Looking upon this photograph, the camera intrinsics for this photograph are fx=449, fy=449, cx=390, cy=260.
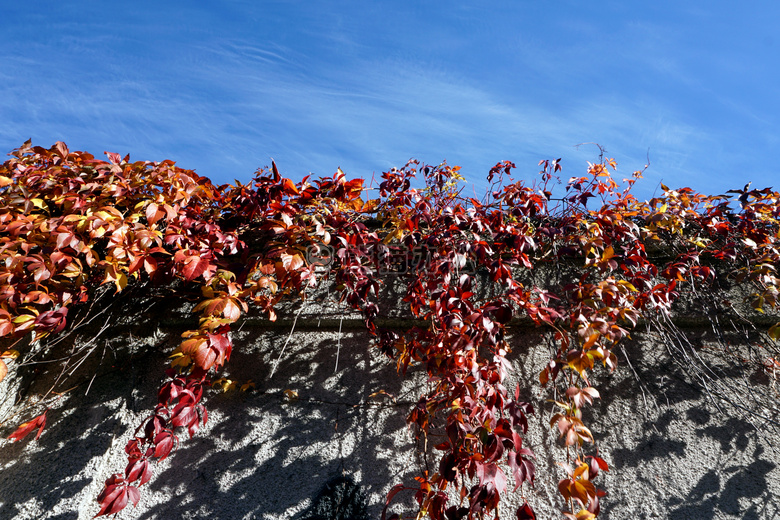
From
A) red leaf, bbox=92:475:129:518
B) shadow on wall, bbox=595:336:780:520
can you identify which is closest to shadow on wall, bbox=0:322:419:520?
red leaf, bbox=92:475:129:518

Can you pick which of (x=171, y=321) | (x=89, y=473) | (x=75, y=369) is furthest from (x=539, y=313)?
(x=75, y=369)

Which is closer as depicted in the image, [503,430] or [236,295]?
[503,430]

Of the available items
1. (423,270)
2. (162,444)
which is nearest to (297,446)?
(162,444)

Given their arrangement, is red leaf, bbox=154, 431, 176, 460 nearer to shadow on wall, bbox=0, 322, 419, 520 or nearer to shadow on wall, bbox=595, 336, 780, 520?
shadow on wall, bbox=0, 322, 419, 520

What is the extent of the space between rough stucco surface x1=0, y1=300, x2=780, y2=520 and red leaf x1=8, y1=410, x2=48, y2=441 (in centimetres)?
5

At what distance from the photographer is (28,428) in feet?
5.91

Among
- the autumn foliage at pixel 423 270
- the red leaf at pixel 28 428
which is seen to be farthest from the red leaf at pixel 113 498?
the red leaf at pixel 28 428

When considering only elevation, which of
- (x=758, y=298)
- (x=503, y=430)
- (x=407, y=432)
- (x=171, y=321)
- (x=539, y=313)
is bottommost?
(x=407, y=432)

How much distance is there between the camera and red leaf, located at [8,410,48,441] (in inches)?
70.6

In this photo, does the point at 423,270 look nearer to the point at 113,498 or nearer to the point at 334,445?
the point at 334,445

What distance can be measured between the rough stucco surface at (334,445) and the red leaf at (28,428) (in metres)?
0.05

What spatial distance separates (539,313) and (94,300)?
6.46 ft

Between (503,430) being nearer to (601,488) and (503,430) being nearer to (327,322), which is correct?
(601,488)

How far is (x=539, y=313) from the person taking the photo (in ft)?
5.56
